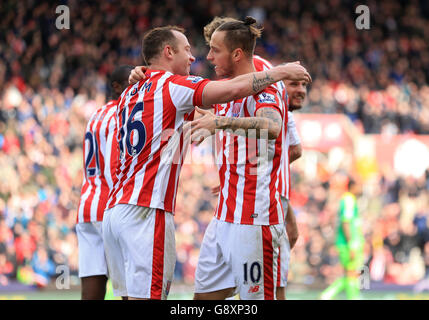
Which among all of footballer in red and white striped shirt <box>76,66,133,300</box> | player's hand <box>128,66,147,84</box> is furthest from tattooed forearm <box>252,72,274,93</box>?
footballer in red and white striped shirt <box>76,66,133,300</box>

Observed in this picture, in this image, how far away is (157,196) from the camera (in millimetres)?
4445

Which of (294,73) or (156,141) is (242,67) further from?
(156,141)

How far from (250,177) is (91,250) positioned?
1.98m

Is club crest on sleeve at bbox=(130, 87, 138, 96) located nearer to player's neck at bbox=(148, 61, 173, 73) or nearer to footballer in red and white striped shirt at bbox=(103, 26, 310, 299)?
footballer in red and white striped shirt at bbox=(103, 26, 310, 299)

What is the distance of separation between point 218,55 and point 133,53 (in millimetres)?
12997

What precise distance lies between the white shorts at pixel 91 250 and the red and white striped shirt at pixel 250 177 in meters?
1.59

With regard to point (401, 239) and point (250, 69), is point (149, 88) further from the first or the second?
point (401, 239)

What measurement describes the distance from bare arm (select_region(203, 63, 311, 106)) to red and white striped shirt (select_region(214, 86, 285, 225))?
256 mm

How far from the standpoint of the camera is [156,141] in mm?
4465

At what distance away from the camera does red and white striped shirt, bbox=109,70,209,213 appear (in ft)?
14.5

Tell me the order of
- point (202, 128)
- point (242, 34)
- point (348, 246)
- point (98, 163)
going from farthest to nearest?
point (348, 246) < point (98, 163) < point (242, 34) < point (202, 128)

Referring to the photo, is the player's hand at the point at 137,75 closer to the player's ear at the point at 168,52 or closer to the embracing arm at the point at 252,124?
the player's ear at the point at 168,52

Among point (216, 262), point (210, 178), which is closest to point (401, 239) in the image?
point (210, 178)

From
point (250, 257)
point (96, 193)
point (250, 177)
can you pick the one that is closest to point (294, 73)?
point (250, 177)
